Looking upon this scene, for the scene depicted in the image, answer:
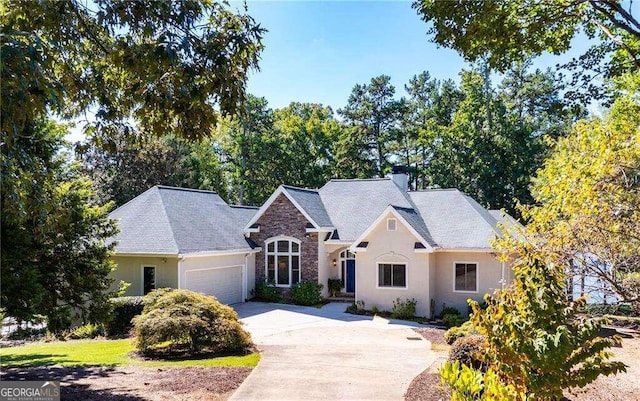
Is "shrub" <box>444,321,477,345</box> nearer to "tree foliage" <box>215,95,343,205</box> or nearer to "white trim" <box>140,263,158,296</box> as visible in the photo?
"white trim" <box>140,263,158,296</box>

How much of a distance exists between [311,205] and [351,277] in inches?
180

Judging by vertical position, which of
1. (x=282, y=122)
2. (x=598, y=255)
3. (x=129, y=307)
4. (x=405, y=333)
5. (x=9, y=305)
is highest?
(x=282, y=122)

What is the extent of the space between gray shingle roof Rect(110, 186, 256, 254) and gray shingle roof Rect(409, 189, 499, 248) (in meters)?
9.90

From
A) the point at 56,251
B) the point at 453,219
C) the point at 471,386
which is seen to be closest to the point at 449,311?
the point at 453,219

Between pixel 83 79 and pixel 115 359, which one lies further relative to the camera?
pixel 115 359

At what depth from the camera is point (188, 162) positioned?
4362 cm

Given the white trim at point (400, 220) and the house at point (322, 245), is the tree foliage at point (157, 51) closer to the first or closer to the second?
the house at point (322, 245)

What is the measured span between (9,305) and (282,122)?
40.9m

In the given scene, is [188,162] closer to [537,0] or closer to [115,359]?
[115,359]

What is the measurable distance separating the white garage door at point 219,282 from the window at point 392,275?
24.2 feet

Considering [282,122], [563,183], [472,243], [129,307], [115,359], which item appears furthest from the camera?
[282,122]

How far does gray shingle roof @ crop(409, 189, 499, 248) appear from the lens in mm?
22047

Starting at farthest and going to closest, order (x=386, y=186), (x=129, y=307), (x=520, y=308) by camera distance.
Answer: (x=386, y=186)
(x=129, y=307)
(x=520, y=308)

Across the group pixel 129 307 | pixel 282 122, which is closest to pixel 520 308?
pixel 129 307
